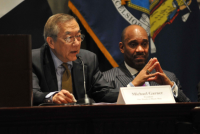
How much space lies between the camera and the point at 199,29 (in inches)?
124

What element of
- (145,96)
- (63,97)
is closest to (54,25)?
(63,97)

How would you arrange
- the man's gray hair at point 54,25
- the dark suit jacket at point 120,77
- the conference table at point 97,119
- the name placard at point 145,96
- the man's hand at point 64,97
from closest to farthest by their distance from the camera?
the conference table at point 97,119 < the name placard at point 145,96 < the man's hand at point 64,97 < the man's gray hair at point 54,25 < the dark suit jacket at point 120,77

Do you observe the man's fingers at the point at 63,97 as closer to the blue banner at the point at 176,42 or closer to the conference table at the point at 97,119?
the conference table at the point at 97,119

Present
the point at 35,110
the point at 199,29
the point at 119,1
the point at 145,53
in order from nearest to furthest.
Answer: the point at 35,110
the point at 145,53
the point at 119,1
the point at 199,29

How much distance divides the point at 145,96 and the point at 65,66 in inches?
37.9

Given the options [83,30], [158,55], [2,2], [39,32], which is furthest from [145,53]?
[2,2]

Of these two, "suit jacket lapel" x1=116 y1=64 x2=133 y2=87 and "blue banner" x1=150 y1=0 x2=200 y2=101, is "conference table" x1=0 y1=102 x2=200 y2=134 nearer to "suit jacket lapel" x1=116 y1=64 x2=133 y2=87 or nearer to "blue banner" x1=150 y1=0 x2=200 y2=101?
"suit jacket lapel" x1=116 y1=64 x2=133 y2=87

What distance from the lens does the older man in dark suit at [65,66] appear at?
2018 millimetres

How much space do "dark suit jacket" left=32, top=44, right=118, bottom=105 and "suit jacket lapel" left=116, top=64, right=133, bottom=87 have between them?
35cm

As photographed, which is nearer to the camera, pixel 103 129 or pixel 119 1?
pixel 103 129

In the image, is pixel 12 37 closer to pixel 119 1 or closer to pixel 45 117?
pixel 45 117

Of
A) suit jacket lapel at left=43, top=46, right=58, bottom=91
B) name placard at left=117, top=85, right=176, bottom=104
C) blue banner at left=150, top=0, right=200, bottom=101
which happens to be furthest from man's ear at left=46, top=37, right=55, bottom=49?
blue banner at left=150, top=0, right=200, bottom=101

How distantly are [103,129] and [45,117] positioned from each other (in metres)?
0.24

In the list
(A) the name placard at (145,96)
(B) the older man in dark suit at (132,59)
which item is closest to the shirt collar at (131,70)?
(B) the older man in dark suit at (132,59)
